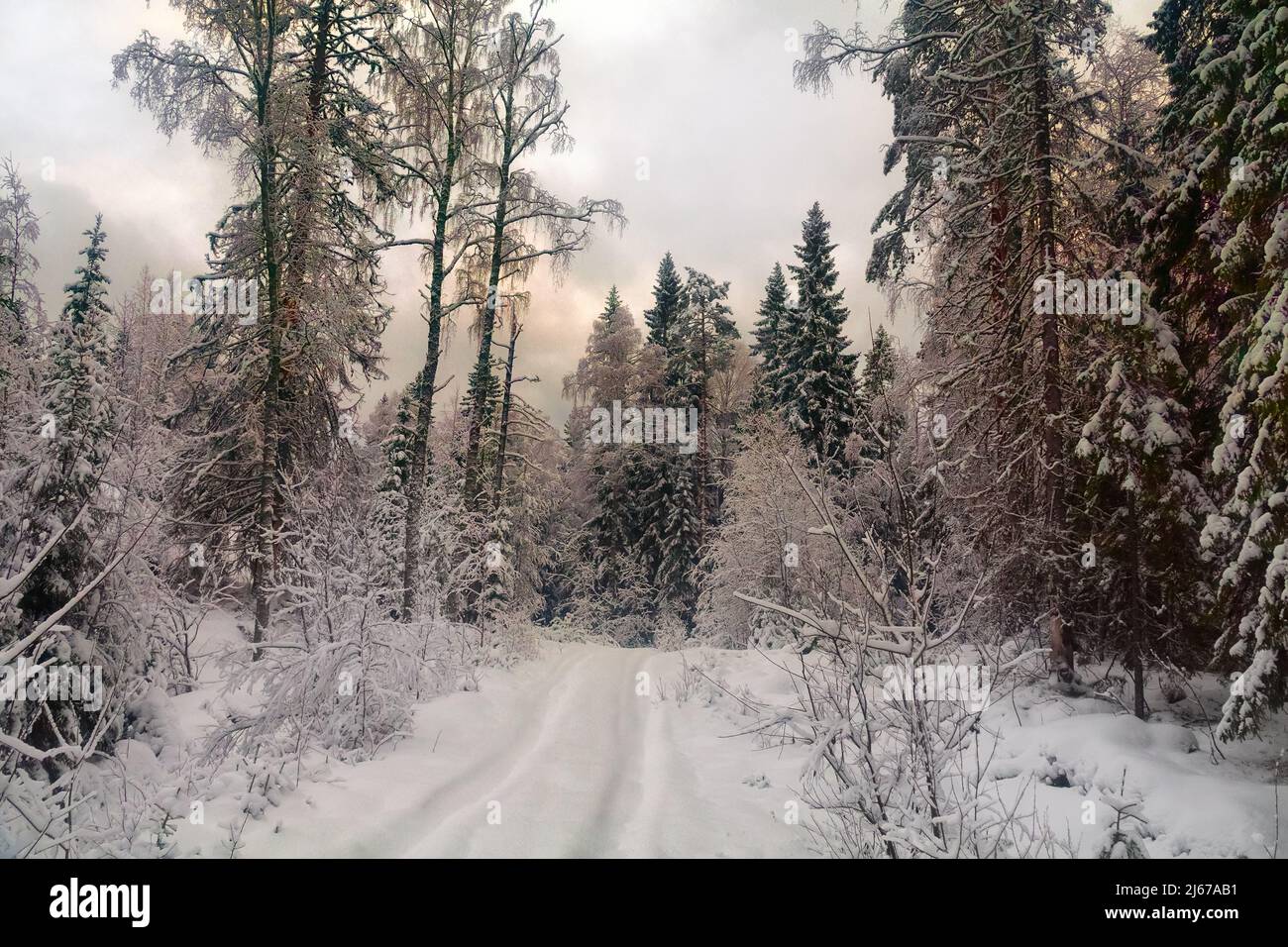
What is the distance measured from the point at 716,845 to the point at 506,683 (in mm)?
6608

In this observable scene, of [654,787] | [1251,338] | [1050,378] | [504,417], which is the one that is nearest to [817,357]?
[504,417]

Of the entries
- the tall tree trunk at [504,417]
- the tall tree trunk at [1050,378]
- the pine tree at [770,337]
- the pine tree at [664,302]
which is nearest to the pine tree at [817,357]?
the pine tree at [770,337]

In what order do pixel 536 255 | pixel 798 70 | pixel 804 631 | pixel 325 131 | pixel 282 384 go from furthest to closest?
1. pixel 536 255
2. pixel 282 384
3. pixel 325 131
4. pixel 798 70
5. pixel 804 631

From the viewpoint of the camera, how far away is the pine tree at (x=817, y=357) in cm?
2497

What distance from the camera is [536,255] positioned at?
1434 cm

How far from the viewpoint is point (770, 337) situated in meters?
33.8

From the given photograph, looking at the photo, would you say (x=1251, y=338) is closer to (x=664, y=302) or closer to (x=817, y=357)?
(x=817, y=357)

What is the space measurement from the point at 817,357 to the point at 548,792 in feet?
75.1

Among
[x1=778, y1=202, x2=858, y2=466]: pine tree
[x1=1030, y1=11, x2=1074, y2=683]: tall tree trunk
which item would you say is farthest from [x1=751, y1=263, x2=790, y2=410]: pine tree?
[x1=1030, y1=11, x2=1074, y2=683]: tall tree trunk

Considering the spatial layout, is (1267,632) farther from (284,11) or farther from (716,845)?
(284,11)

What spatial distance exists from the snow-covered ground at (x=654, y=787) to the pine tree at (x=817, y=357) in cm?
1707

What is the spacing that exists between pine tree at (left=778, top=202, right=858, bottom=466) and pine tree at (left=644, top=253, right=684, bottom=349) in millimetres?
7189

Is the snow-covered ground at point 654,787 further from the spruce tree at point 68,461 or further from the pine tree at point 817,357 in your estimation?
the pine tree at point 817,357

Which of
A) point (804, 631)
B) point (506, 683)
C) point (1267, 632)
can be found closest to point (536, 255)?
point (506, 683)
